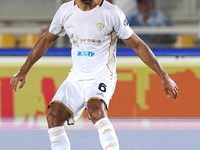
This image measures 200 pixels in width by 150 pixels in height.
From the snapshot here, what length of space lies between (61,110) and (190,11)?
3423mm

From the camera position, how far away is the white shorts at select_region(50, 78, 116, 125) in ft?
10.4

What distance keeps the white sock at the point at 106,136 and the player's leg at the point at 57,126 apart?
29 cm

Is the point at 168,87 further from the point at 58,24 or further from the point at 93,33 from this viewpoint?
the point at 58,24

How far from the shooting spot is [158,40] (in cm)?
593

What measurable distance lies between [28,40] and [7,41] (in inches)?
12.1

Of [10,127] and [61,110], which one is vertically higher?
[61,110]

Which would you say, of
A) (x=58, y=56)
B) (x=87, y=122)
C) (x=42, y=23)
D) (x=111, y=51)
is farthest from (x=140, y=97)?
(x=111, y=51)

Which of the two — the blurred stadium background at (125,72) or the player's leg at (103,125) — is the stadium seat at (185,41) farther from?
the player's leg at (103,125)

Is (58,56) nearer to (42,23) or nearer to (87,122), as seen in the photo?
(42,23)

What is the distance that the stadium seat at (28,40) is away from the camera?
5.98 metres

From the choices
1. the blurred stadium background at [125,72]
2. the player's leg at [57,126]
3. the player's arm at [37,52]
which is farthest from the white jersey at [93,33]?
the blurred stadium background at [125,72]

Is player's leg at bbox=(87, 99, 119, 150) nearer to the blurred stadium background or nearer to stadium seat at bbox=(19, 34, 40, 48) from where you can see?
the blurred stadium background

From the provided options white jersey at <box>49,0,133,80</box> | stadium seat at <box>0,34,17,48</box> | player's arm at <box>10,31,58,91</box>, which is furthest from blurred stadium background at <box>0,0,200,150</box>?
white jersey at <box>49,0,133,80</box>

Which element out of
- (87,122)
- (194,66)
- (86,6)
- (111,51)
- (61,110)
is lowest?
(87,122)
